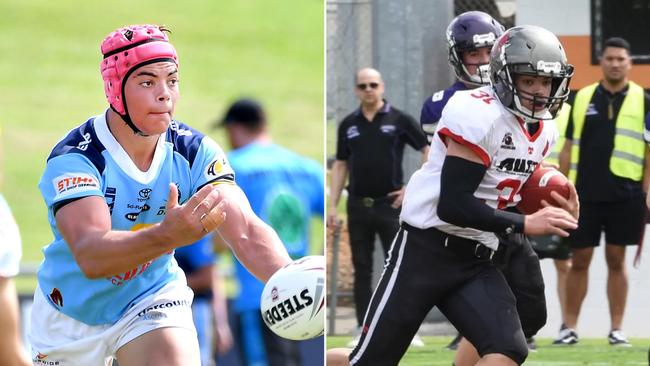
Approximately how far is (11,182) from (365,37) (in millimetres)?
12166

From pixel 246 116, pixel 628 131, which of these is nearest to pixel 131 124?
pixel 246 116

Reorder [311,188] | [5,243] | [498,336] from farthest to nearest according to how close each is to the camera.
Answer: [311,188] → [5,243] → [498,336]

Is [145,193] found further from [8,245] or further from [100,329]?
[8,245]

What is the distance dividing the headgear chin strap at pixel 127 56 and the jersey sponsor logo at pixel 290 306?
761 mm

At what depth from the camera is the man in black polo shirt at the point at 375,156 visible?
33.7ft

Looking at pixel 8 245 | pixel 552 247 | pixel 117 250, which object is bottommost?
pixel 552 247

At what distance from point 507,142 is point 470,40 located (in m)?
1.65

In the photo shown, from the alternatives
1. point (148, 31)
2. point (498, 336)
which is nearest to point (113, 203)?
point (148, 31)

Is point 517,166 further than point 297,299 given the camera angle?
Yes

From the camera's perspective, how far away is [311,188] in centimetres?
824

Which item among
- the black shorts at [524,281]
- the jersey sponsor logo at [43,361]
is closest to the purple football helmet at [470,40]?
the black shorts at [524,281]

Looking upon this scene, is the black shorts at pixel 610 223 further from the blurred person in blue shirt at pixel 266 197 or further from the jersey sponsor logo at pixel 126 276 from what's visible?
the jersey sponsor logo at pixel 126 276

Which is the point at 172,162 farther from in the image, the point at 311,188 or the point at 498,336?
the point at 311,188

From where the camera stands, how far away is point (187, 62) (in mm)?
28266
